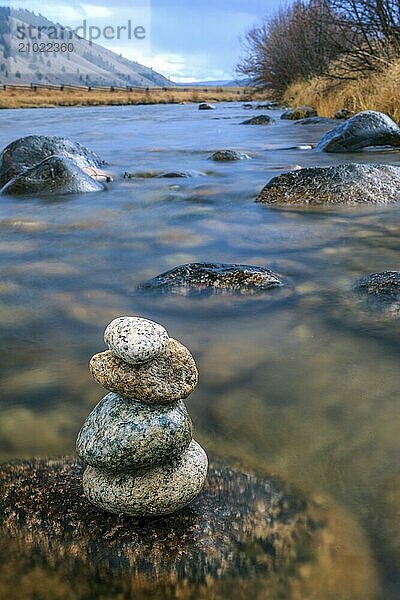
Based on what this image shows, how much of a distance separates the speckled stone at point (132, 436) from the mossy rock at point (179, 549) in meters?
0.17

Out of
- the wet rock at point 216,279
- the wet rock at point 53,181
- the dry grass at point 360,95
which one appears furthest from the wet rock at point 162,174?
the dry grass at point 360,95

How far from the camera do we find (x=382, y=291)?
3.10 meters

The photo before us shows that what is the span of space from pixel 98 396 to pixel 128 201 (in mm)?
4397

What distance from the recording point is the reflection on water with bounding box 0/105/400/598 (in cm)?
189

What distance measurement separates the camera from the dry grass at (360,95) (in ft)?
39.4

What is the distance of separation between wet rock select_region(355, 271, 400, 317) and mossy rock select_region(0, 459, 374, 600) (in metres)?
1.51

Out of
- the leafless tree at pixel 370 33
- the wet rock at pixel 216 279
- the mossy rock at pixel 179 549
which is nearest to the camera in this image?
the mossy rock at pixel 179 549

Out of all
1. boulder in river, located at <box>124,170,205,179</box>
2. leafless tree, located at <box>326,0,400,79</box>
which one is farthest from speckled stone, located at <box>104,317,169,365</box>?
leafless tree, located at <box>326,0,400,79</box>

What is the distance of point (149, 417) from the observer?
159cm

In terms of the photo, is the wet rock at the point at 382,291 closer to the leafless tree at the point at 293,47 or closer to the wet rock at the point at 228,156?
the wet rock at the point at 228,156

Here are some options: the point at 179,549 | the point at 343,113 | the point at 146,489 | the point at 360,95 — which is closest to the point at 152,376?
the point at 146,489

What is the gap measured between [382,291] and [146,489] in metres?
1.98

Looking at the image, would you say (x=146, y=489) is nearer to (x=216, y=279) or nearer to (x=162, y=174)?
(x=216, y=279)

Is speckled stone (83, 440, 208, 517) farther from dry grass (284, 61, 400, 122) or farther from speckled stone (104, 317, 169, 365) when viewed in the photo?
dry grass (284, 61, 400, 122)
